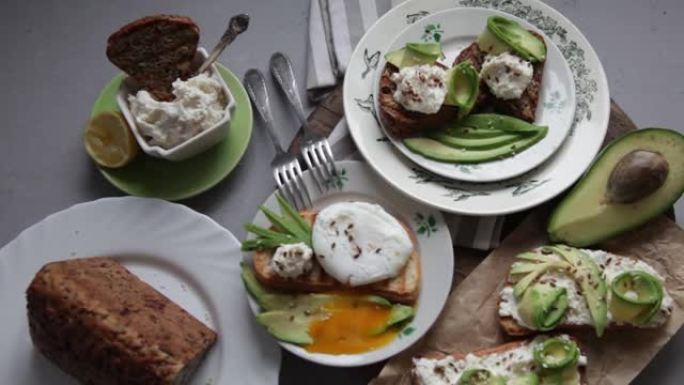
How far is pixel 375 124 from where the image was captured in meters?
2.51

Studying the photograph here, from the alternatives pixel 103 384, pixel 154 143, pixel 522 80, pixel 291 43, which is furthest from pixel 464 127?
pixel 103 384

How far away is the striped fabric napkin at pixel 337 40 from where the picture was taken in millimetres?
2564

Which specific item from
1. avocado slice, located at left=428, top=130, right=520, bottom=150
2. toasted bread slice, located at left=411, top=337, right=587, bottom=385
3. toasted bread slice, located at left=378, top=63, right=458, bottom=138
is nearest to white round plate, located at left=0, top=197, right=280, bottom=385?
toasted bread slice, located at left=411, top=337, right=587, bottom=385

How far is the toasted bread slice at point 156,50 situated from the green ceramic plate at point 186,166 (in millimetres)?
135

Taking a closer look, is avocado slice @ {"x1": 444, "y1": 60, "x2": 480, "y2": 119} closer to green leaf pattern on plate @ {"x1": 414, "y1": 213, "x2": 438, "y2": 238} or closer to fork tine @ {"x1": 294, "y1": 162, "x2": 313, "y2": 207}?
green leaf pattern on plate @ {"x1": 414, "y1": 213, "x2": 438, "y2": 238}

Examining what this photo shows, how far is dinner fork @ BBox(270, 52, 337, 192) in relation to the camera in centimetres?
247

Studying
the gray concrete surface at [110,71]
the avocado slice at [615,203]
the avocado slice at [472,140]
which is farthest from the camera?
the gray concrete surface at [110,71]

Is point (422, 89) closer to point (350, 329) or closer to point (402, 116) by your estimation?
point (402, 116)

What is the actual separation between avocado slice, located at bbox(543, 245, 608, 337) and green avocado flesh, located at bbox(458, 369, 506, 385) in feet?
1.02

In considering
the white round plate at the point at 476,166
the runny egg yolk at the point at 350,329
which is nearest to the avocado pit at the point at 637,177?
the white round plate at the point at 476,166

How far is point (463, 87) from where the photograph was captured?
Result: 8.13 ft

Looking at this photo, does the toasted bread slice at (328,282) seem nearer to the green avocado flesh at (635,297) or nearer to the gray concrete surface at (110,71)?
the gray concrete surface at (110,71)

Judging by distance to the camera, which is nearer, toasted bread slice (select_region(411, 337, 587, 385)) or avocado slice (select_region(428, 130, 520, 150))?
toasted bread slice (select_region(411, 337, 587, 385))

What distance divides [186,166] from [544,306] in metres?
1.12
